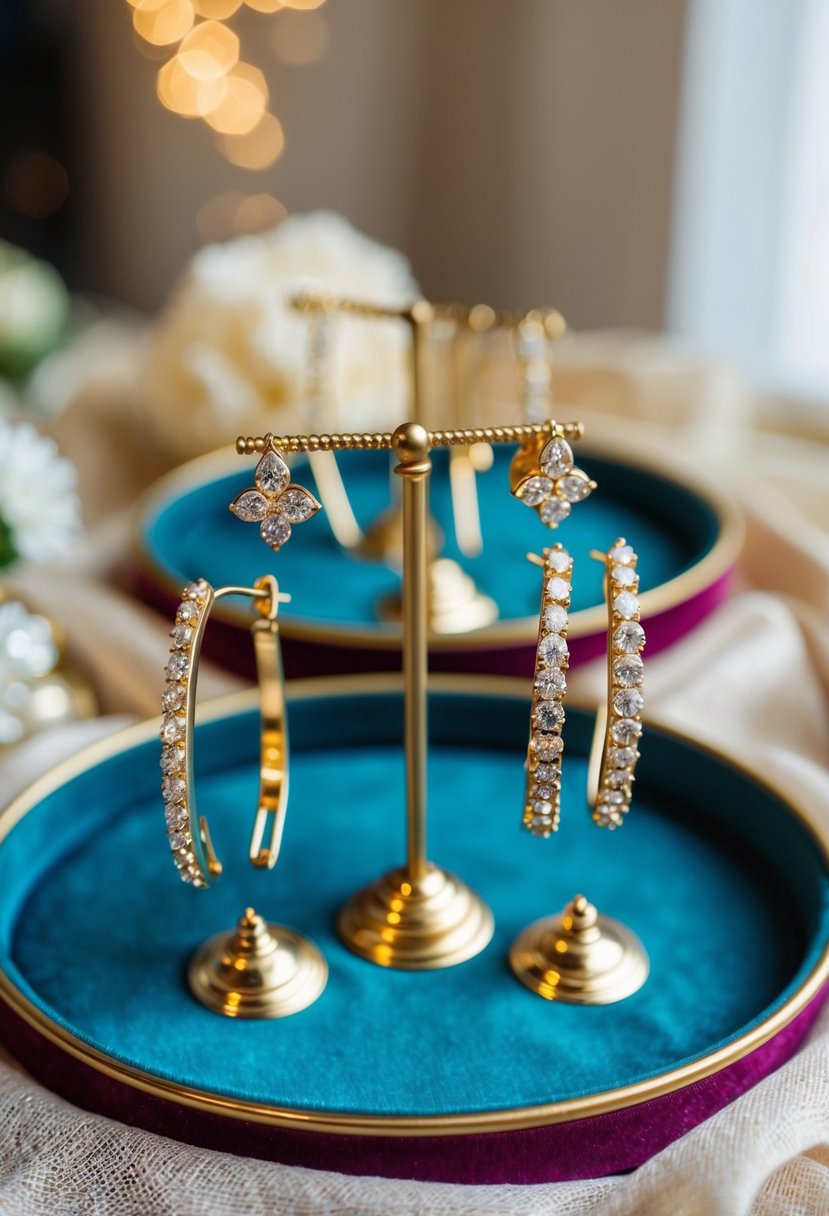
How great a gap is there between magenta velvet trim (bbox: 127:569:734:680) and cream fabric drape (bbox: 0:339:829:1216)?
0.01 meters

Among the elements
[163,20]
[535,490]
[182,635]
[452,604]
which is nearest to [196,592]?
[182,635]

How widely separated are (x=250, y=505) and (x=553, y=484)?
4.1 inches

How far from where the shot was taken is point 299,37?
1.87 m

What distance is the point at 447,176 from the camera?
5.87 feet

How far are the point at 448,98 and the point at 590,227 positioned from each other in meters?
0.28

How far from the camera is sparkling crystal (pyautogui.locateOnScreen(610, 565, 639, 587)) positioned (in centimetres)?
45

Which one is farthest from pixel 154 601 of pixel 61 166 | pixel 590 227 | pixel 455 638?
pixel 61 166

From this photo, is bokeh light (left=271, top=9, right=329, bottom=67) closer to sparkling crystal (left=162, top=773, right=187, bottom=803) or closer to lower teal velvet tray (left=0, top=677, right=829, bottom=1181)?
Result: lower teal velvet tray (left=0, top=677, right=829, bottom=1181)

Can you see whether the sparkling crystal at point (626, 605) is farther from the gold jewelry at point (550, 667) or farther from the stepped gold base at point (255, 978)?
the stepped gold base at point (255, 978)

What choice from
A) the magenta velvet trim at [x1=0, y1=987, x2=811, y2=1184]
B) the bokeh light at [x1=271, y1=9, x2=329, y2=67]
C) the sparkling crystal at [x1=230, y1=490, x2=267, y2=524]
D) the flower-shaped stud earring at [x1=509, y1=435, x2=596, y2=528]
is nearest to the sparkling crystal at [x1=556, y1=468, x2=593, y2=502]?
the flower-shaped stud earring at [x1=509, y1=435, x2=596, y2=528]

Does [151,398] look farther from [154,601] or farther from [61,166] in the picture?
[61,166]

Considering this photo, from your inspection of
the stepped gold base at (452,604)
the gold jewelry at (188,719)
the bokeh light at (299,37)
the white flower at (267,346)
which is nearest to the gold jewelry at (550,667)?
the gold jewelry at (188,719)

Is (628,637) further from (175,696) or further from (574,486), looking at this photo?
(175,696)

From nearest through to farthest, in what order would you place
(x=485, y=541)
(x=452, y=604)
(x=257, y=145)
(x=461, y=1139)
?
(x=461, y=1139), (x=452, y=604), (x=485, y=541), (x=257, y=145)
